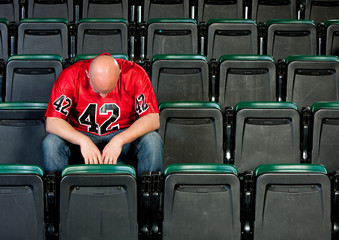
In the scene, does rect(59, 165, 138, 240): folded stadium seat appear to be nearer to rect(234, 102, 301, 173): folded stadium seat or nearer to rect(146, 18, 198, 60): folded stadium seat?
rect(234, 102, 301, 173): folded stadium seat

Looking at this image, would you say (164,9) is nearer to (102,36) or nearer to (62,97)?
(102,36)

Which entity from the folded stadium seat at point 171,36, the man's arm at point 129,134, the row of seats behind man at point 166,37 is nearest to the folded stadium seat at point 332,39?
the row of seats behind man at point 166,37

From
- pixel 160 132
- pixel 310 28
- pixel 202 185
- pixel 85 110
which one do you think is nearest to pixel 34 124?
pixel 85 110

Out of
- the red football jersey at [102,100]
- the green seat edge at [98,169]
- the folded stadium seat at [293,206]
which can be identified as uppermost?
the red football jersey at [102,100]

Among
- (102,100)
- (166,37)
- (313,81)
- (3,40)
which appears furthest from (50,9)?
(313,81)

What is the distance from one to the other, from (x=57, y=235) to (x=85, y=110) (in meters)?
0.22

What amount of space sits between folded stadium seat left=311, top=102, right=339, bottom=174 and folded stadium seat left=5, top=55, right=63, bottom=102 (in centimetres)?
47

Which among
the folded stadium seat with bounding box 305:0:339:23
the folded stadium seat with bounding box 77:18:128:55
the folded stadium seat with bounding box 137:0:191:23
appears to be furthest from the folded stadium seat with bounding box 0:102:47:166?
the folded stadium seat with bounding box 305:0:339:23

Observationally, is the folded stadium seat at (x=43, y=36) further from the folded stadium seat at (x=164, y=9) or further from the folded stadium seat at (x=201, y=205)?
the folded stadium seat at (x=201, y=205)

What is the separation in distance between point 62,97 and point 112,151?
0.43 feet

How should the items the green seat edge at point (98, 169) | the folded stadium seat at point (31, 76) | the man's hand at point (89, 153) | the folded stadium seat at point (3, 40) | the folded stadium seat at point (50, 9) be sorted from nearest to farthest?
the green seat edge at point (98, 169) < the man's hand at point (89, 153) < the folded stadium seat at point (31, 76) < the folded stadium seat at point (3, 40) < the folded stadium seat at point (50, 9)

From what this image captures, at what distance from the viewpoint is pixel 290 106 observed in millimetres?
864

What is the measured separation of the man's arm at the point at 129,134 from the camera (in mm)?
760

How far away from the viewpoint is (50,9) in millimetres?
1328
